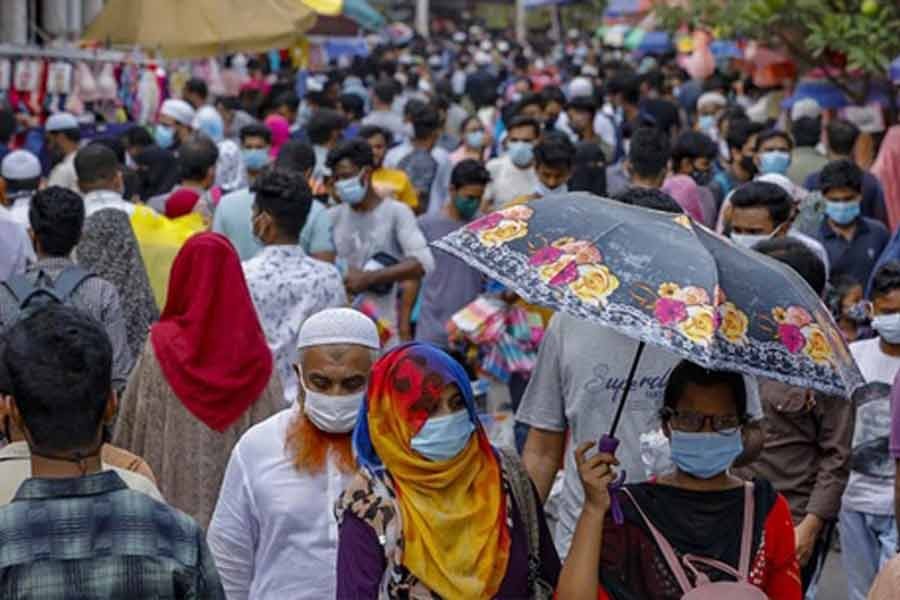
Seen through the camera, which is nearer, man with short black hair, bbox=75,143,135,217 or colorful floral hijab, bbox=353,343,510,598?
colorful floral hijab, bbox=353,343,510,598

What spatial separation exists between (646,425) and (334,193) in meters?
4.65

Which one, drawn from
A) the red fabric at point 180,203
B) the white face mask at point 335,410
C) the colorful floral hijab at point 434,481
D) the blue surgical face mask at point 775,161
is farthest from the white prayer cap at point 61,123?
the colorful floral hijab at point 434,481

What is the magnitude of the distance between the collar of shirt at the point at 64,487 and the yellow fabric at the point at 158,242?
5.07 m

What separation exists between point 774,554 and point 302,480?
1340mm

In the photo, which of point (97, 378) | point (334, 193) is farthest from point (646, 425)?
point (334, 193)

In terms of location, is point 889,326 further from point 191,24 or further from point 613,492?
point 191,24

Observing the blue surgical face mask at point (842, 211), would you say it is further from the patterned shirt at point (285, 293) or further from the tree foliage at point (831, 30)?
the tree foliage at point (831, 30)

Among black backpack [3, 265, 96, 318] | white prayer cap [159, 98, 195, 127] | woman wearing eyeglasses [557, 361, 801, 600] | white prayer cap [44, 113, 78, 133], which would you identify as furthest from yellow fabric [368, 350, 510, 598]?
white prayer cap [159, 98, 195, 127]

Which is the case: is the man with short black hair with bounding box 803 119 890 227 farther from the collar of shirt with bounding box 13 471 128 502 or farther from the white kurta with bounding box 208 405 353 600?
the collar of shirt with bounding box 13 471 128 502

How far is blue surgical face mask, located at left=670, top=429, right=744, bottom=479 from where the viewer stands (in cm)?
430

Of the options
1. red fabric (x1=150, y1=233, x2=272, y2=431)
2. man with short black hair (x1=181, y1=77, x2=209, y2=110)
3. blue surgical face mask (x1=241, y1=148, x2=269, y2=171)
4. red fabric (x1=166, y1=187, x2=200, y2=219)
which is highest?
red fabric (x1=150, y1=233, x2=272, y2=431)

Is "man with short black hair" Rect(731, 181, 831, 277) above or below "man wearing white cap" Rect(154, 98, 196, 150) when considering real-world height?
above

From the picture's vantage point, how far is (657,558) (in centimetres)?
Answer: 420

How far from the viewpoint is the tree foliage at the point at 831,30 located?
14.1 meters
